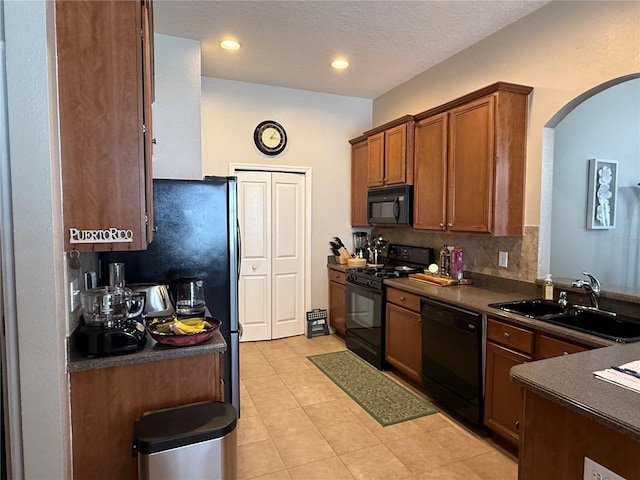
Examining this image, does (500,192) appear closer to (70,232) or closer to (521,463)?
(521,463)

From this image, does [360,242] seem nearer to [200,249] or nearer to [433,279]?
[433,279]

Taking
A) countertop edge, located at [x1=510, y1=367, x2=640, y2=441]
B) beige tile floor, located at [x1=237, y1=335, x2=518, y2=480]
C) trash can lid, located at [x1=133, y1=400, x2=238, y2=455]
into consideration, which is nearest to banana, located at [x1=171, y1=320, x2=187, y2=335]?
trash can lid, located at [x1=133, y1=400, x2=238, y2=455]

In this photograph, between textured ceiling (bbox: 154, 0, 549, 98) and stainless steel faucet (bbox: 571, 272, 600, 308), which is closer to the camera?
stainless steel faucet (bbox: 571, 272, 600, 308)

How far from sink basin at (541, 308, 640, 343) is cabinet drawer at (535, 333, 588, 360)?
4.6 inches

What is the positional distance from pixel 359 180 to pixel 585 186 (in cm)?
236

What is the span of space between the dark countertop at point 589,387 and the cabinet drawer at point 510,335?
0.58 m

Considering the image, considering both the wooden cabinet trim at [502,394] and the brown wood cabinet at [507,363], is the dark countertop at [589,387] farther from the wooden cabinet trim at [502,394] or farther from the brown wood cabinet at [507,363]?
the wooden cabinet trim at [502,394]

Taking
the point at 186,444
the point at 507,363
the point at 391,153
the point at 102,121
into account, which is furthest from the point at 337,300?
the point at 102,121

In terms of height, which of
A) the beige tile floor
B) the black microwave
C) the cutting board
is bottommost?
the beige tile floor

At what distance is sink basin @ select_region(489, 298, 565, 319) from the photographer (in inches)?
106

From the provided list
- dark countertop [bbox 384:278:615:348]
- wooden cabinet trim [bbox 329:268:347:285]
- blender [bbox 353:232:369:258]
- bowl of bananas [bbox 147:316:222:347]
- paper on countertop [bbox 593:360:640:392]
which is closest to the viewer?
paper on countertop [bbox 593:360:640:392]

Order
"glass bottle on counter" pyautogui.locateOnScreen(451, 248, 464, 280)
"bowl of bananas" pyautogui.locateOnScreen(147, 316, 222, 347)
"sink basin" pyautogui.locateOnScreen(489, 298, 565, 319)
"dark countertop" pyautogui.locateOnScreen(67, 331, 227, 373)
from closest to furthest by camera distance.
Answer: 1. "dark countertop" pyautogui.locateOnScreen(67, 331, 227, 373)
2. "bowl of bananas" pyautogui.locateOnScreen(147, 316, 222, 347)
3. "sink basin" pyautogui.locateOnScreen(489, 298, 565, 319)
4. "glass bottle on counter" pyautogui.locateOnScreen(451, 248, 464, 280)

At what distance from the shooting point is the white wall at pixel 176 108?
131 inches

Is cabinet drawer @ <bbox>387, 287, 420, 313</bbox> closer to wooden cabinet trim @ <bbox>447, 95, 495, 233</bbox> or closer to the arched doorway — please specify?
wooden cabinet trim @ <bbox>447, 95, 495, 233</bbox>
